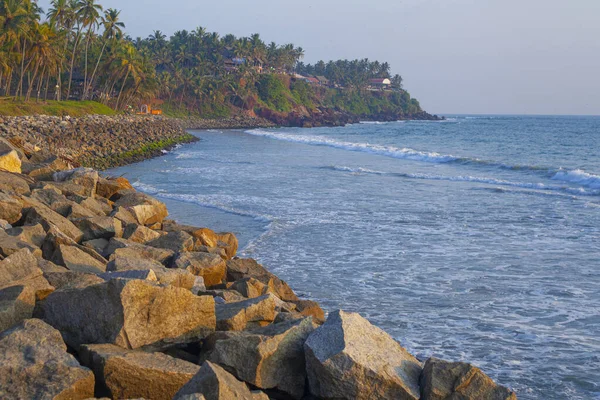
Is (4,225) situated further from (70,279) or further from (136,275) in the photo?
(136,275)

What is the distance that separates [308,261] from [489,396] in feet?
25.7

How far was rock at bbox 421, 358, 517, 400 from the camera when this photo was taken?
15.2 feet

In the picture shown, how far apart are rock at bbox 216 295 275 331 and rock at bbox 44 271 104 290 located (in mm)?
1096

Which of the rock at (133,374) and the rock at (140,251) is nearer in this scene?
the rock at (133,374)

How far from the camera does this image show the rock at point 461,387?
4.64m

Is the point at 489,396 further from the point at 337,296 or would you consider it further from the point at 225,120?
the point at 225,120

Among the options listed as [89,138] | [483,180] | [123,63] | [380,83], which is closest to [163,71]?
[123,63]

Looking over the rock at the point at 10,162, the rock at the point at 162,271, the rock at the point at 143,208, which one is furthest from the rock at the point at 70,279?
the rock at the point at 10,162

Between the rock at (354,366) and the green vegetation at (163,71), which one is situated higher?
the green vegetation at (163,71)

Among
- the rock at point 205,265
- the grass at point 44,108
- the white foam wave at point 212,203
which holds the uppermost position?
the grass at point 44,108

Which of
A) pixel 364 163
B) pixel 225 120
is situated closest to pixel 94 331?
pixel 364 163

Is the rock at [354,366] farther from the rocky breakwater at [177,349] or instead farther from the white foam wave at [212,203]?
the white foam wave at [212,203]

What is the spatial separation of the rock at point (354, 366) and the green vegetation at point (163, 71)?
3985 centimetres

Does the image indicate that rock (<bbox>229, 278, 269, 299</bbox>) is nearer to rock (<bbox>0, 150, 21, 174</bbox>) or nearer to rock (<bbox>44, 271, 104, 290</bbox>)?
rock (<bbox>44, 271, 104, 290</bbox>)
